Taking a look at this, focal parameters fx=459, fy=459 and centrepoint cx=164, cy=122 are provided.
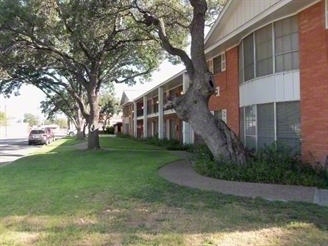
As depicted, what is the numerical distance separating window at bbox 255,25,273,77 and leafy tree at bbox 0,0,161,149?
265 inches

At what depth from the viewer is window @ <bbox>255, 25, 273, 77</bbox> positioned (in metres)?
15.0

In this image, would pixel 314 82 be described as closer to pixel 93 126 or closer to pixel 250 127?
pixel 250 127

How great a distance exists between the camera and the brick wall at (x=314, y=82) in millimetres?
12359

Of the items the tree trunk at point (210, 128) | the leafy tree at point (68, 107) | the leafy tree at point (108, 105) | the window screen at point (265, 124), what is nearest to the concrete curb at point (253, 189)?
the tree trunk at point (210, 128)

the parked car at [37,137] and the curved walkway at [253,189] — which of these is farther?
the parked car at [37,137]

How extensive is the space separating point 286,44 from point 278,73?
945 millimetres

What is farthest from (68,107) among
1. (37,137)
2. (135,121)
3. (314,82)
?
(314,82)

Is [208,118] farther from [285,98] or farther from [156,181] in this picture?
[156,181]

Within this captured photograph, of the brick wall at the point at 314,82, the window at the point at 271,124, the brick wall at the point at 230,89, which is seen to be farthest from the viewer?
the brick wall at the point at 230,89

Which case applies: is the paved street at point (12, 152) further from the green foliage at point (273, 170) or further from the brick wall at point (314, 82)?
the brick wall at point (314, 82)

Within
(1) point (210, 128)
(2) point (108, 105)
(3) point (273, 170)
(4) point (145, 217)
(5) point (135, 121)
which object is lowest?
(4) point (145, 217)

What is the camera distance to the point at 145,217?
7969mm

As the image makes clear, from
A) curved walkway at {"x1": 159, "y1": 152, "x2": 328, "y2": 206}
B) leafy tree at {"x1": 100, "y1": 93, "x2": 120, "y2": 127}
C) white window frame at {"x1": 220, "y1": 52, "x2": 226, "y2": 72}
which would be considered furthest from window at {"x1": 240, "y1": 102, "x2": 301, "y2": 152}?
leafy tree at {"x1": 100, "y1": 93, "x2": 120, "y2": 127}

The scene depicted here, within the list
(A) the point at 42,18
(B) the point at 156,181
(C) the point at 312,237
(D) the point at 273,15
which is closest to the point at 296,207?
(C) the point at 312,237
